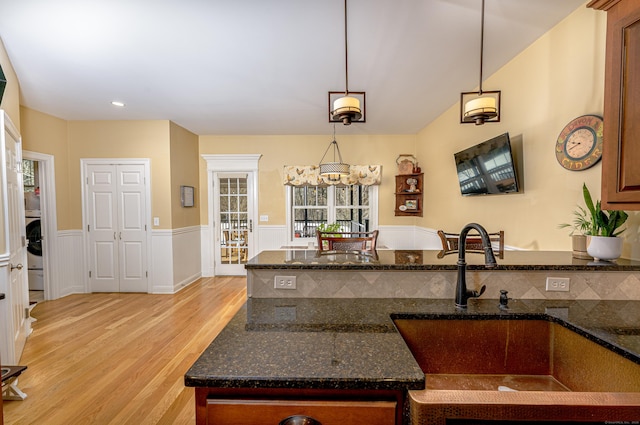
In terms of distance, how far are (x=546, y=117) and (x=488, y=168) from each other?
65 centimetres

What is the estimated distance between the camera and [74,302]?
390cm

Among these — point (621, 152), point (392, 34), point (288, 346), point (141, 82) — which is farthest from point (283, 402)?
point (141, 82)

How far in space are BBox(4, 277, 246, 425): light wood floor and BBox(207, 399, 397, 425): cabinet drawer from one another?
140 centimetres

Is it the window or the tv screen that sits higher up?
the tv screen

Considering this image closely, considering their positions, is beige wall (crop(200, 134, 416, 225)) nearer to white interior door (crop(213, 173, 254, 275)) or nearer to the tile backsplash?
white interior door (crop(213, 173, 254, 275))

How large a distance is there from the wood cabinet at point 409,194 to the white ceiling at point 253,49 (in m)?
1.43

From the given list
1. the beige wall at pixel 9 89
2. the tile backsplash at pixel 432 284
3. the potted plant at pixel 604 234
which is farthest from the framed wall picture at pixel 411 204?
the beige wall at pixel 9 89

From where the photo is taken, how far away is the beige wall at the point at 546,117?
1.89 meters

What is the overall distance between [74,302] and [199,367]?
14.5ft

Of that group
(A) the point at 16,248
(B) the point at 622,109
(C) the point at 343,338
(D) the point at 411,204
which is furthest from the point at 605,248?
(A) the point at 16,248

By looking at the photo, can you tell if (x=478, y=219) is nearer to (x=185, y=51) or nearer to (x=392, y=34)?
(x=392, y=34)

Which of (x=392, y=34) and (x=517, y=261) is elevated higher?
Result: (x=392, y=34)

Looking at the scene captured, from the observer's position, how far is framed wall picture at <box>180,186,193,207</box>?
15.1 feet

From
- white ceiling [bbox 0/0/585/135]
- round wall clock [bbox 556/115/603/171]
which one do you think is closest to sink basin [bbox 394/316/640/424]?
round wall clock [bbox 556/115/603/171]
